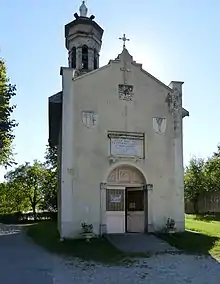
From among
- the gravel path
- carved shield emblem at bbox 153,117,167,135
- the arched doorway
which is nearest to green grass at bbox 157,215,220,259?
the gravel path

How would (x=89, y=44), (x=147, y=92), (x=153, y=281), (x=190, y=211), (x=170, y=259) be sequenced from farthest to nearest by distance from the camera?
(x=190, y=211)
(x=89, y=44)
(x=147, y=92)
(x=170, y=259)
(x=153, y=281)

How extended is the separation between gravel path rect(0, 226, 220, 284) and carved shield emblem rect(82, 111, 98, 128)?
660cm


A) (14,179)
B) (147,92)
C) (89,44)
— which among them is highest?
(89,44)

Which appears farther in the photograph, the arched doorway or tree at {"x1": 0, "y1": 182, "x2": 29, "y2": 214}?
tree at {"x1": 0, "y1": 182, "x2": 29, "y2": 214}

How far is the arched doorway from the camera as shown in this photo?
63.5ft

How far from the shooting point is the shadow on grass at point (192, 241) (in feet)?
51.1

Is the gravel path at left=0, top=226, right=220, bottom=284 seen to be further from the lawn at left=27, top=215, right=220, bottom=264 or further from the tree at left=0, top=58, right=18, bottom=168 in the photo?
the tree at left=0, top=58, right=18, bottom=168

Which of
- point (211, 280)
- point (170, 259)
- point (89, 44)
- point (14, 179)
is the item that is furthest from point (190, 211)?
point (211, 280)

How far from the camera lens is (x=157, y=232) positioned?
19.0 meters

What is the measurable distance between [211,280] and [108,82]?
11849mm

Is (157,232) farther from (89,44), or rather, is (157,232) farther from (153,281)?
(89,44)

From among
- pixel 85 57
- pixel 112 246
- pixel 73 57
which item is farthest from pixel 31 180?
pixel 112 246

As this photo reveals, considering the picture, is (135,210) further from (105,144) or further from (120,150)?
(105,144)

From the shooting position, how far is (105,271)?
39.4 feet
